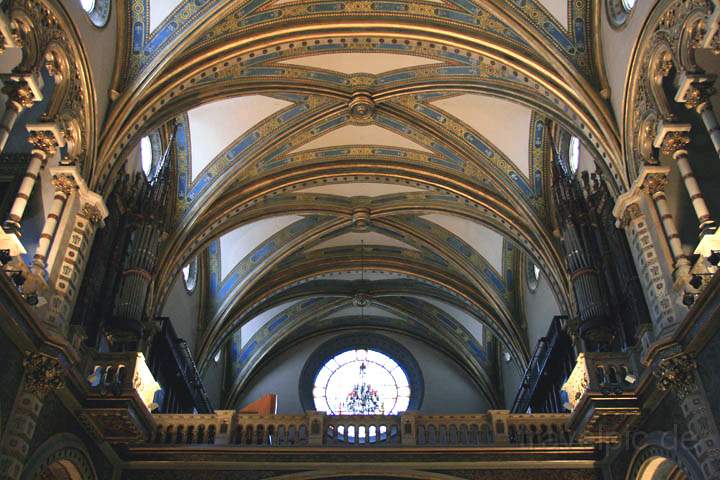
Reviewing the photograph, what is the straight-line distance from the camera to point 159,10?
44.7 ft

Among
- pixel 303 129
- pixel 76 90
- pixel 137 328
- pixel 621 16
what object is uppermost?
pixel 303 129

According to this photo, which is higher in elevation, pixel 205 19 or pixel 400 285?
pixel 400 285

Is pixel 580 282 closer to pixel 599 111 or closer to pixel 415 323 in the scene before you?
pixel 599 111

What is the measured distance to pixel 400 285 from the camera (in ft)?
76.8

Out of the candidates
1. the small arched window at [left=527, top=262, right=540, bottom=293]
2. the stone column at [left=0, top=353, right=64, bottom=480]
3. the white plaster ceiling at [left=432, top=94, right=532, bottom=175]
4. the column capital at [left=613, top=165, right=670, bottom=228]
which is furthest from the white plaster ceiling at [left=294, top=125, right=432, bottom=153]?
the stone column at [left=0, top=353, right=64, bottom=480]

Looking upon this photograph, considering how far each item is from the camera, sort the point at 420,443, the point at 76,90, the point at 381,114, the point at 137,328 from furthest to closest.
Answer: the point at 381,114
the point at 420,443
the point at 137,328
the point at 76,90

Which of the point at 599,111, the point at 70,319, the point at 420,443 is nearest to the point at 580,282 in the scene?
the point at 599,111

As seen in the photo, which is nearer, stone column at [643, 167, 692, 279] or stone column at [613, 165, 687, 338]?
stone column at [643, 167, 692, 279]

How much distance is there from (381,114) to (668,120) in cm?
700

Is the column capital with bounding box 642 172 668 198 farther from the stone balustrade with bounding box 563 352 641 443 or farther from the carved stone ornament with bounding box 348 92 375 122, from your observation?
the carved stone ornament with bounding box 348 92 375 122

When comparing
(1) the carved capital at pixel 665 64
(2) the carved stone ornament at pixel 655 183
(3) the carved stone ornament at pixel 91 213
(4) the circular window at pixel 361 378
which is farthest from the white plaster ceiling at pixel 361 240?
(1) the carved capital at pixel 665 64

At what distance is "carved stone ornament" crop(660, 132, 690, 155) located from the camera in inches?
432

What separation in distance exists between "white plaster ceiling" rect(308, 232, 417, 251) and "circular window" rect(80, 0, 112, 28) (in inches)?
388

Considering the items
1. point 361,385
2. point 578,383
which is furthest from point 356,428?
point 361,385
